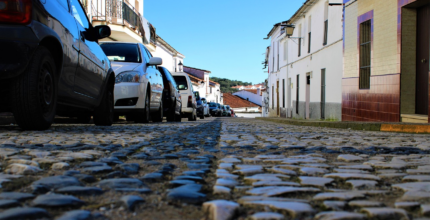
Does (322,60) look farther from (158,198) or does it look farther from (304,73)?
(158,198)

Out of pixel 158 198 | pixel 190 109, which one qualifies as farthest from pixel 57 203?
pixel 190 109

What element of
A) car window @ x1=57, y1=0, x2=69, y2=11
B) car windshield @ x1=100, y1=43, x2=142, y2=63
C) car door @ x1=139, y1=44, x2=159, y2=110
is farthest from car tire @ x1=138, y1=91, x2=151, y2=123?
car window @ x1=57, y1=0, x2=69, y2=11

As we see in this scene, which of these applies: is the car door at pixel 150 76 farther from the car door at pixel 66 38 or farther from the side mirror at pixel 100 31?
the car door at pixel 66 38

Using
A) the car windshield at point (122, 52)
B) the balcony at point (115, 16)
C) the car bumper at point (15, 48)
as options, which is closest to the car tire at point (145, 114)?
the car windshield at point (122, 52)

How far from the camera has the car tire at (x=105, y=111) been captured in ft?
24.6

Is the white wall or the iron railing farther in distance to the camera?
the white wall

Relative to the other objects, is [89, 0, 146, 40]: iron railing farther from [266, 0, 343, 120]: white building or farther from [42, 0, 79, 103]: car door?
[42, 0, 79, 103]: car door

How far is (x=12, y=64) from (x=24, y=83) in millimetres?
257

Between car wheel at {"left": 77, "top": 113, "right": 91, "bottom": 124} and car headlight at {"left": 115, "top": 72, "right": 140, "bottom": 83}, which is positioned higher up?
car headlight at {"left": 115, "top": 72, "right": 140, "bottom": 83}

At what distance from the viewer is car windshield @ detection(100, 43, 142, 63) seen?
9383 millimetres

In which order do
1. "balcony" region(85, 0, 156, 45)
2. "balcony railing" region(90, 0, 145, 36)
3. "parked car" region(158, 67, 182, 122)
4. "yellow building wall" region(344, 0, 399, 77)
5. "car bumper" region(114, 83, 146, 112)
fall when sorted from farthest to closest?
"balcony railing" region(90, 0, 145, 36)
"balcony" region(85, 0, 156, 45)
"parked car" region(158, 67, 182, 122)
"yellow building wall" region(344, 0, 399, 77)
"car bumper" region(114, 83, 146, 112)

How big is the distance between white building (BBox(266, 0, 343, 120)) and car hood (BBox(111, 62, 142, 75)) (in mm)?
8785

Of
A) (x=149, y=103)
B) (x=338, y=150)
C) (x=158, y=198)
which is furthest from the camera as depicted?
(x=149, y=103)

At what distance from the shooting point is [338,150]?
13.1ft
